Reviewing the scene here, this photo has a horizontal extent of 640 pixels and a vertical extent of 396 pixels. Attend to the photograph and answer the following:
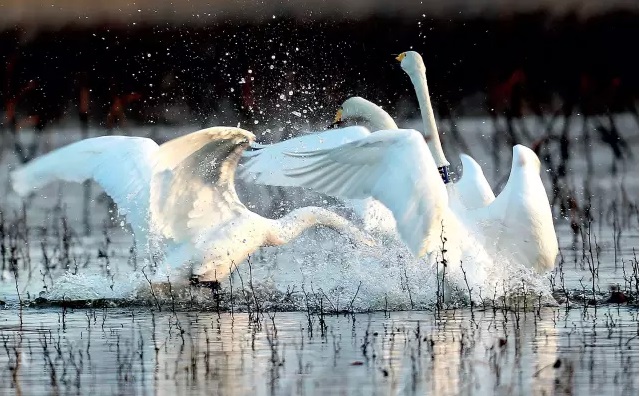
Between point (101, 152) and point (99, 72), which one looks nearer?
point (101, 152)

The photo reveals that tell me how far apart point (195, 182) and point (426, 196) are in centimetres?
214

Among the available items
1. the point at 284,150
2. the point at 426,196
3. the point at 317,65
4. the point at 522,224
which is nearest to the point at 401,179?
the point at 426,196

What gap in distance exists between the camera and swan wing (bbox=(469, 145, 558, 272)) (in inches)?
420

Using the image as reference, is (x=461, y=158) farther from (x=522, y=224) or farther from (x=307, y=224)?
(x=522, y=224)

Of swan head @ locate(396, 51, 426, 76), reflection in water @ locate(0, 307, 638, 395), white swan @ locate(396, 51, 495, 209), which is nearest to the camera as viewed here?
reflection in water @ locate(0, 307, 638, 395)

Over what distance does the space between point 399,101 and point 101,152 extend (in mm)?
11770

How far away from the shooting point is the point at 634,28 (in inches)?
899

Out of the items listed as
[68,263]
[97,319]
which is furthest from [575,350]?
[68,263]

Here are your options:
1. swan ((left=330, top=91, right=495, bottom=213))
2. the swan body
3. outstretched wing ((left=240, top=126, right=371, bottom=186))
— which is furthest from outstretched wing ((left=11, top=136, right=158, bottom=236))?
swan ((left=330, top=91, right=495, bottom=213))

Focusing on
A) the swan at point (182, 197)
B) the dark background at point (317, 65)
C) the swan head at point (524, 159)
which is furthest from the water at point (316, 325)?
the dark background at point (317, 65)

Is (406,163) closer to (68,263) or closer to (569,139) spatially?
(68,263)

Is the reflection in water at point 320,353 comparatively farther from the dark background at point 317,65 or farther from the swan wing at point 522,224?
the dark background at point 317,65

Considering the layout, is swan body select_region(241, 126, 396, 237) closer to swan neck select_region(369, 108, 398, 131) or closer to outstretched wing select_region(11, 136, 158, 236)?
swan neck select_region(369, 108, 398, 131)

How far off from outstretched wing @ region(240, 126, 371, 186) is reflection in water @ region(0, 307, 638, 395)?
7.53 feet
